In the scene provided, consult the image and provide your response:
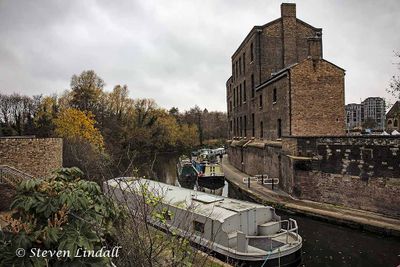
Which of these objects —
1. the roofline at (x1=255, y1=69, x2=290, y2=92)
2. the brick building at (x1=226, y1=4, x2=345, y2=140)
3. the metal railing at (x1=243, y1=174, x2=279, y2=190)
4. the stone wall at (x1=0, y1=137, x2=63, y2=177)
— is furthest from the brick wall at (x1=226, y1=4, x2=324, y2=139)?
the stone wall at (x1=0, y1=137, x2=63, y2=177)

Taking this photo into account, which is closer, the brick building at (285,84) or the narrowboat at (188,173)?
the brick building at (285,84)

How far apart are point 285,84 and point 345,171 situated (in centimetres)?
634

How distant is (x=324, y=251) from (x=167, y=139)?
148 feet

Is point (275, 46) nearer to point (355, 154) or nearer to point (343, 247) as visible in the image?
point (355, 154)

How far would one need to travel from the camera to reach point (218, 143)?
6638 centimetres

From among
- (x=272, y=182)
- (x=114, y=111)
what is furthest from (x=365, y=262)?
(x=114, y=111)

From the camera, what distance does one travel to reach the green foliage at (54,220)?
2824 millimetres

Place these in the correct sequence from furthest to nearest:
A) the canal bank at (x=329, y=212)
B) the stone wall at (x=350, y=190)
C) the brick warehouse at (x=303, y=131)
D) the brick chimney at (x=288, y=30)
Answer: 1. the brick chimney at (x=288, y=30)
2. the brick warehouse at (x=303, y=131)
3. the stone wall at (x=350, y=190)
4. the canal bank at (x=329, y=212)

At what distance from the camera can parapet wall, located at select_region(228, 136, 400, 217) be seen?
495 inches

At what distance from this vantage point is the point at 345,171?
46.5 ft

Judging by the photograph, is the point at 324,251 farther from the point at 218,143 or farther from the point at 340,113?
the point at 218,143

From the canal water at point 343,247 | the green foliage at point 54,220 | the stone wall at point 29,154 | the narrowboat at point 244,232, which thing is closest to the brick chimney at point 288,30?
the canal water at point 343,247

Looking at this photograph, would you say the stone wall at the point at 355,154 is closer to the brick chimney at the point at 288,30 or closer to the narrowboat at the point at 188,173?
the brick chimney at the point at 288,30

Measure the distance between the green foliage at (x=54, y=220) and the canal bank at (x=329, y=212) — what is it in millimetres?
10774
